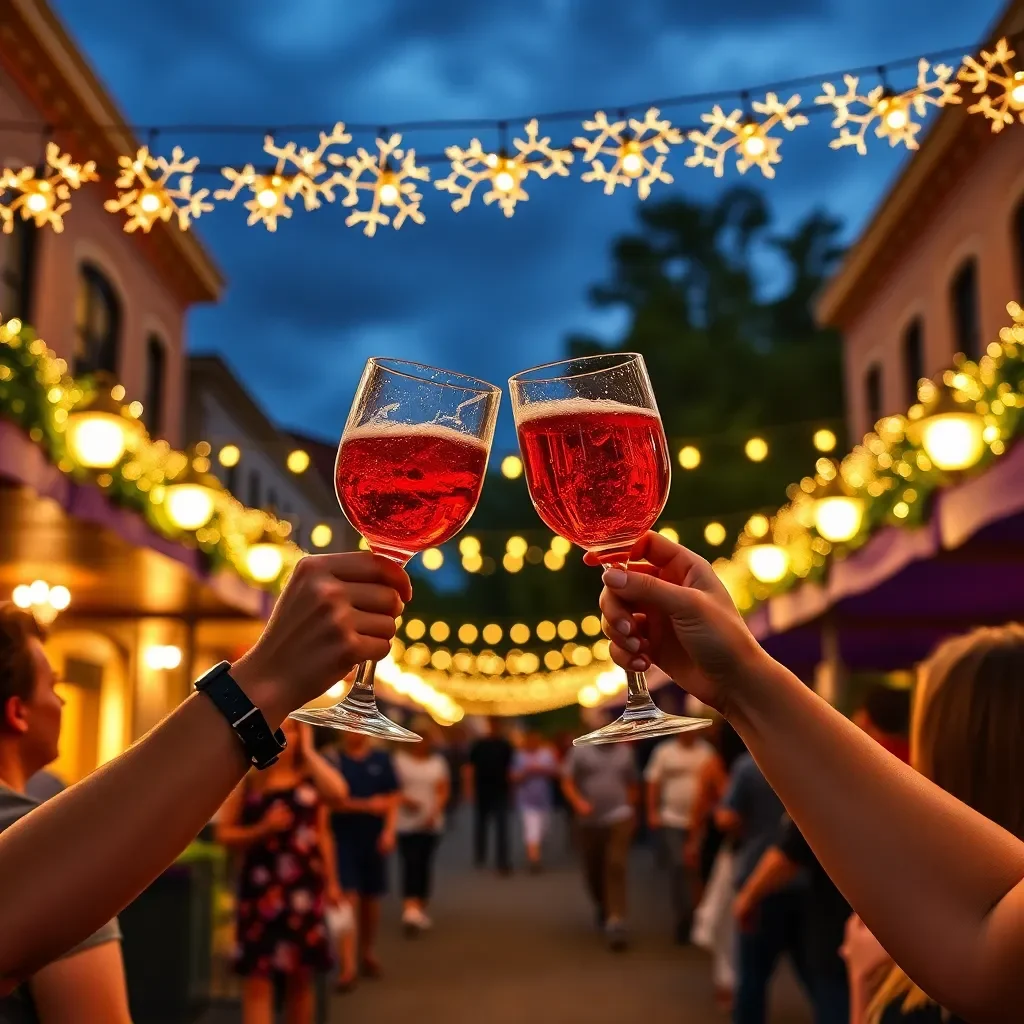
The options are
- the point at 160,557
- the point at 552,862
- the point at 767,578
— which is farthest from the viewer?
the point at 552,862

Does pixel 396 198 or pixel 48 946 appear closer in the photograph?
pixel 48 946

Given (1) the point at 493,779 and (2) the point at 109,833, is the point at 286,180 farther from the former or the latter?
(1) the point at 493,779

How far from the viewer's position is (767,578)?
31.6 ft

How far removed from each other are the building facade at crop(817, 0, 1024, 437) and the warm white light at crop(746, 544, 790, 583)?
514 cm

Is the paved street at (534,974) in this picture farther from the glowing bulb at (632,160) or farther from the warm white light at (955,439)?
the glowing bulb at (632,160)

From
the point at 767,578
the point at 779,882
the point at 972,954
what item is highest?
the point at 767,578

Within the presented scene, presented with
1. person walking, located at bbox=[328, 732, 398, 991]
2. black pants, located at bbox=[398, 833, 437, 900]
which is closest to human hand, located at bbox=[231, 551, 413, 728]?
person walking, located at bbox=[328, 732, 398, 991]

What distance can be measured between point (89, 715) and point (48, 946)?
14.8 metres

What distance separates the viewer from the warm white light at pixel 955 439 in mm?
5301

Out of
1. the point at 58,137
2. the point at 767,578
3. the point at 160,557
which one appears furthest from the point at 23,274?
the point at 767,578

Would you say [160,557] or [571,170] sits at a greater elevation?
[571,170]

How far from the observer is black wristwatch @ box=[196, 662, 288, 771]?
1.08m

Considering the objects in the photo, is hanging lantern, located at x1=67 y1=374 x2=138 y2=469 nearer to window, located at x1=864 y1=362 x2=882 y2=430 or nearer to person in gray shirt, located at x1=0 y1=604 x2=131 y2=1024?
person in gray shirt, located at x1=0 y1=604 x2=131 y2=1024

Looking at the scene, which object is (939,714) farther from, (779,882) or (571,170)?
(571,170)
